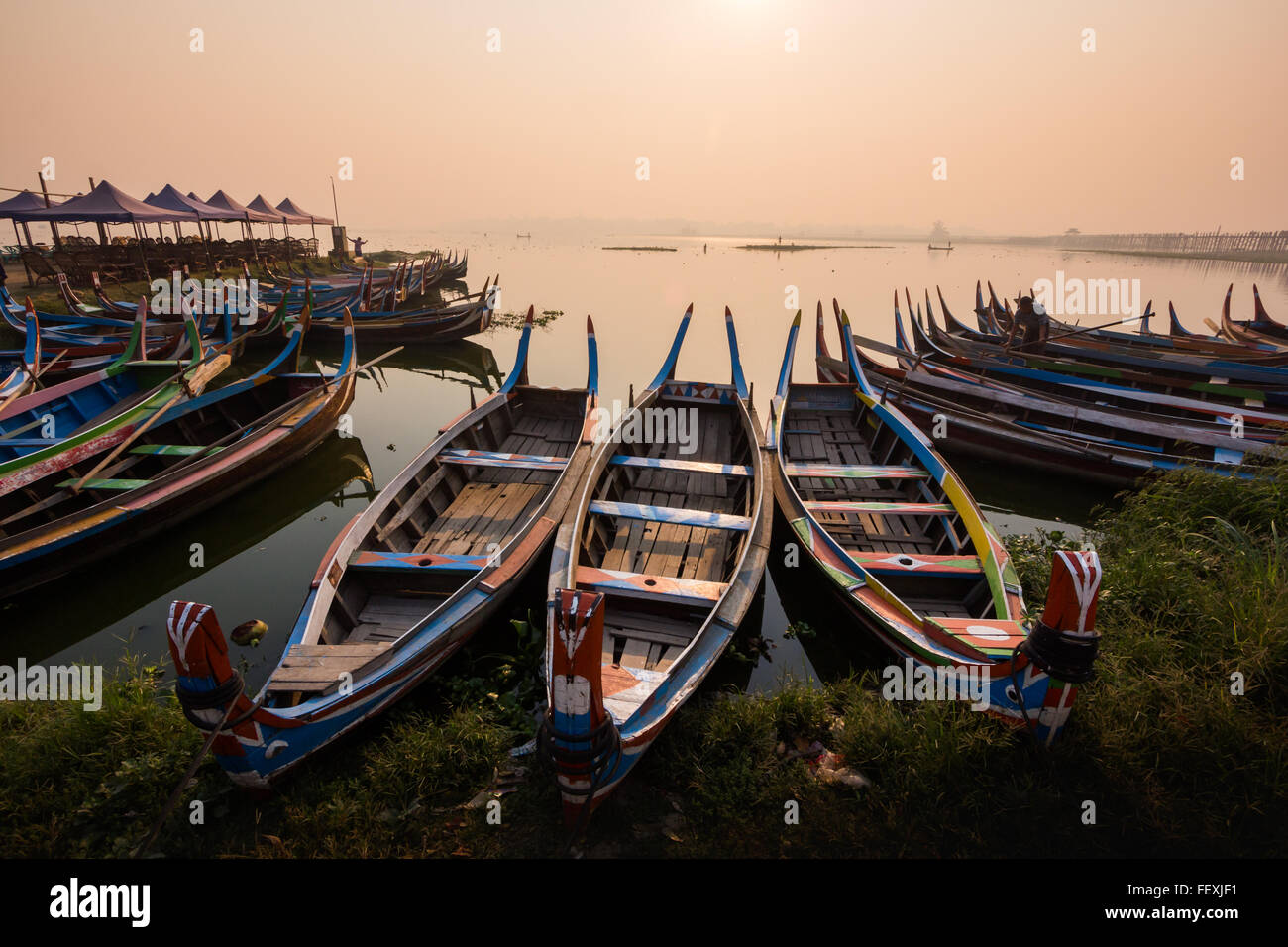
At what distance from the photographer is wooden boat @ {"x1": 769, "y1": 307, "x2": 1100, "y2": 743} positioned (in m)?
3.09

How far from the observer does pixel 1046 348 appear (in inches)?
486

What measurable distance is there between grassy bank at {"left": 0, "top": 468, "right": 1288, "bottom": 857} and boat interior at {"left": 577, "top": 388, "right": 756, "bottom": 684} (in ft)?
2.49

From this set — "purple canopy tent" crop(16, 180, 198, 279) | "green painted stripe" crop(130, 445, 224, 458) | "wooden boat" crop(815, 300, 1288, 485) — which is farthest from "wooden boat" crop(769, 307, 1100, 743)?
"purple canopy tent" crop(16, 180, 198, 279)

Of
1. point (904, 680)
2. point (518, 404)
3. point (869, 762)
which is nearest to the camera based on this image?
point (869, 762)

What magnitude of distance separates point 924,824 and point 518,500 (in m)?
5.22

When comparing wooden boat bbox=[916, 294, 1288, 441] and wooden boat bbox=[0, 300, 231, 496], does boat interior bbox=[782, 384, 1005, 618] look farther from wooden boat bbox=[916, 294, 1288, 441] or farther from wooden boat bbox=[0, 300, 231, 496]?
wooden boat bbox=[0, 300, 231, 496]

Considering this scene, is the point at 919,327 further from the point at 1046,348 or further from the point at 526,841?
the point at 526,841

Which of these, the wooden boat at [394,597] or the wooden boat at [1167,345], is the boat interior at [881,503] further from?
the wooden boat at [1167,345]

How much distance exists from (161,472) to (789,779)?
337 inches

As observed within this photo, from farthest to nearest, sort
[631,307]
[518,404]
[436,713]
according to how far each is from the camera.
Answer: [631,307] < [518,404] < [436,713]

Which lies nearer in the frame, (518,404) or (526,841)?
(526,841)
